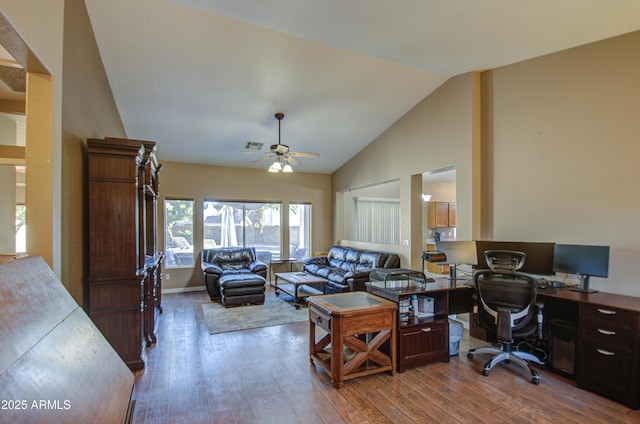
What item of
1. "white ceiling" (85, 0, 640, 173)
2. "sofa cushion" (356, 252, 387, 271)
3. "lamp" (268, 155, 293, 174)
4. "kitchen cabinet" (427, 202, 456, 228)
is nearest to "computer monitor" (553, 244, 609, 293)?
"white ceiling" (85, 0, 640, 173)

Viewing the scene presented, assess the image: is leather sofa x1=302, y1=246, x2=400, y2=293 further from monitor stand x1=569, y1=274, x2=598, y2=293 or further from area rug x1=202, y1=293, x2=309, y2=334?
monitor stand x1=569, y1=274, x2=598, y2=293

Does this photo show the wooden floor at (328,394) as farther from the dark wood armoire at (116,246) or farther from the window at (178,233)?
the window at (178,233)

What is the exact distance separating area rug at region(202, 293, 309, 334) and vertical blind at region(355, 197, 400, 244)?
3.20 m

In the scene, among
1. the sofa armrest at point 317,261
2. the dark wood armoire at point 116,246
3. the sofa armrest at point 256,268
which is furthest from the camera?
the sofa armrest at point 317,261

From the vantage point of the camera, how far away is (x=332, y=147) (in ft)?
21.7

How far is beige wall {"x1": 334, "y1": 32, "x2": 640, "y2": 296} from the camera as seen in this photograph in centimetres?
299

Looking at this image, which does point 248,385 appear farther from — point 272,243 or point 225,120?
point 272,243

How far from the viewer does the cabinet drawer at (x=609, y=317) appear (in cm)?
253

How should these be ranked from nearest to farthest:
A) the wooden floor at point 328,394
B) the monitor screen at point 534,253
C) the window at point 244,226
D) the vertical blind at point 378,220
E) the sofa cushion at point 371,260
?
the wooden floor at point 328,394
the monitor screen at point 534,253
the sofa cushion at point 371,260
the window at point 244,226
the vertical blind at point 378,220

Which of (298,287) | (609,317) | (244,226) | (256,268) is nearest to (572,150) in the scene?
(609,317)

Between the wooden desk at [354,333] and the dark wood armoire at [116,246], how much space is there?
178 centimetres

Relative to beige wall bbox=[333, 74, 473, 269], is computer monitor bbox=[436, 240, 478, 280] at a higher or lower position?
lower

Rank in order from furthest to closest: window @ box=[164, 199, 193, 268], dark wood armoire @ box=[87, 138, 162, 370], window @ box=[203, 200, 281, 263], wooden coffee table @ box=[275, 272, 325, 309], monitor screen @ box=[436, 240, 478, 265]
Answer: window @ box=[203, 200, 281, 263]
window @ box=[164, 199, 193, 268]
wooden coffee table @ box=[275, 272, 325, 309]
monitor screen @ box=[436, 240, 478, 265]
dark wood armoire @ box=[87, 138, 162, 370]

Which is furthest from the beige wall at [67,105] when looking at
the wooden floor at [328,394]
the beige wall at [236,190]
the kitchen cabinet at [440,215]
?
the kitchen cabinet at [440,215]
